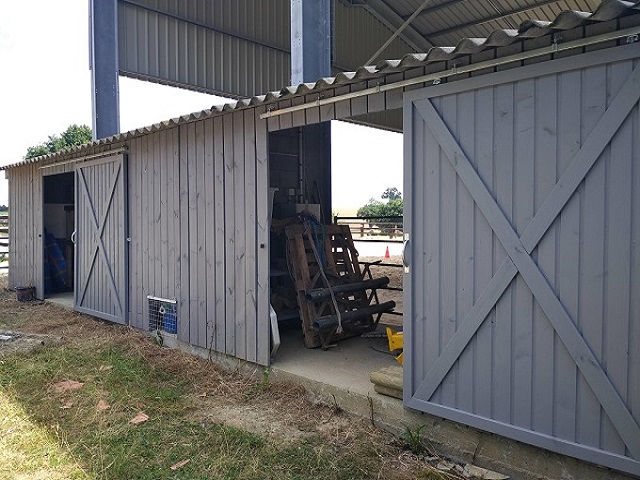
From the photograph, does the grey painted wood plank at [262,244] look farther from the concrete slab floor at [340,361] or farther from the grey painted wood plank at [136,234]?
the grey painted wood plank at [136,234]

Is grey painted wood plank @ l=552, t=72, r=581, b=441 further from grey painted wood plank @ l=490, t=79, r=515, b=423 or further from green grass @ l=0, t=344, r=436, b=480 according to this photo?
green grass @ l=0, t=344, r=436, b=480

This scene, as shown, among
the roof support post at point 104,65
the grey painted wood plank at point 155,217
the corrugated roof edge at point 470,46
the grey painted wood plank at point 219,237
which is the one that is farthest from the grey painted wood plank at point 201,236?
the roof support post at point 104,65

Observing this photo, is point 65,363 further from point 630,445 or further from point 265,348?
point 630,445

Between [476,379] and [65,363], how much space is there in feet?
12.8

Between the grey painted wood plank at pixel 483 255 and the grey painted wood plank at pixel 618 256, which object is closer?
the grey painted wood plank at pixel 618 256

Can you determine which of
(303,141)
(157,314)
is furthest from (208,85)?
(157,314)

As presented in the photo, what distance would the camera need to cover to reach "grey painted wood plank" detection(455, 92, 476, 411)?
3027 mm

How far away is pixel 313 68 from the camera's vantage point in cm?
598

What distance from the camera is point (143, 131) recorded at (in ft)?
18.3

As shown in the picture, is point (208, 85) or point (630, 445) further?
point (208, 85)

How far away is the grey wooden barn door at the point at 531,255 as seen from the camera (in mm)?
2486

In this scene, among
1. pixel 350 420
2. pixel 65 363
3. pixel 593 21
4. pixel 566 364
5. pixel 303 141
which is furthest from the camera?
pixel 303 141

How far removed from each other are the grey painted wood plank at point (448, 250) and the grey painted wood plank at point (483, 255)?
5.3 inches

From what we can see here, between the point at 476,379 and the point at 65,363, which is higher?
the point at 476,379
